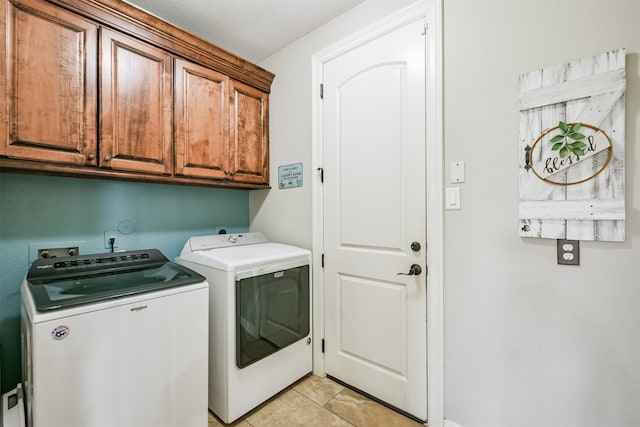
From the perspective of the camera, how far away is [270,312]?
1755mm

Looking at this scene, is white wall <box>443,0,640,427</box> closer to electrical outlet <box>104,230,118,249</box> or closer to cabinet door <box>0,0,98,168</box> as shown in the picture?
cabinet door <box>0,0,98,168</box>

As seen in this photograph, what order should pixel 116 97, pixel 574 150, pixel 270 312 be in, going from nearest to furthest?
pixel 574 150, pixel 116 97, pixel 270 312

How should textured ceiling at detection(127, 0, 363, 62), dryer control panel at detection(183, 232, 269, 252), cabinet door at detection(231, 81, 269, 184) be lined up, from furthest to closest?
cabinet door at detection(231, 81, 269, 184) → dryer control panel at detection(183, 232, 269, 252) → textured ceiling at detection(127, 0, 363, 62)

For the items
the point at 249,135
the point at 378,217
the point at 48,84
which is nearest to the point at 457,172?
the point at 378,217

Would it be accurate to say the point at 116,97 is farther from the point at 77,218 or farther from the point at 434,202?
the point at 434,202

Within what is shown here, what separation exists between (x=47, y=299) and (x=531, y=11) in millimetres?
2388

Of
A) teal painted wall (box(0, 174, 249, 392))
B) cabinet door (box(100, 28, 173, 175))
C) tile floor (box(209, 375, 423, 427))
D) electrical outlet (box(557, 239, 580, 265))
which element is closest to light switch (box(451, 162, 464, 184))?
electrical outlet (box(557, 239, 580, 265))

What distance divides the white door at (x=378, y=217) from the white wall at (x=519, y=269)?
0.18m

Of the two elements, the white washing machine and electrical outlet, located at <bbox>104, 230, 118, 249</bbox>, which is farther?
electrical outlet, located at <bbox>104, 230, 118, 249</bbox>

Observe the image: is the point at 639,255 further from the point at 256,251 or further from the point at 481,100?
the point at 256,251

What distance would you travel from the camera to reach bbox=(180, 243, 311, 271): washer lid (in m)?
1.62

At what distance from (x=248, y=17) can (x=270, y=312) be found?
6.61 feet

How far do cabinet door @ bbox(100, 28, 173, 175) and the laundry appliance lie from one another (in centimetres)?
61

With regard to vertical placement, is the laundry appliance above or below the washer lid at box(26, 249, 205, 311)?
below
